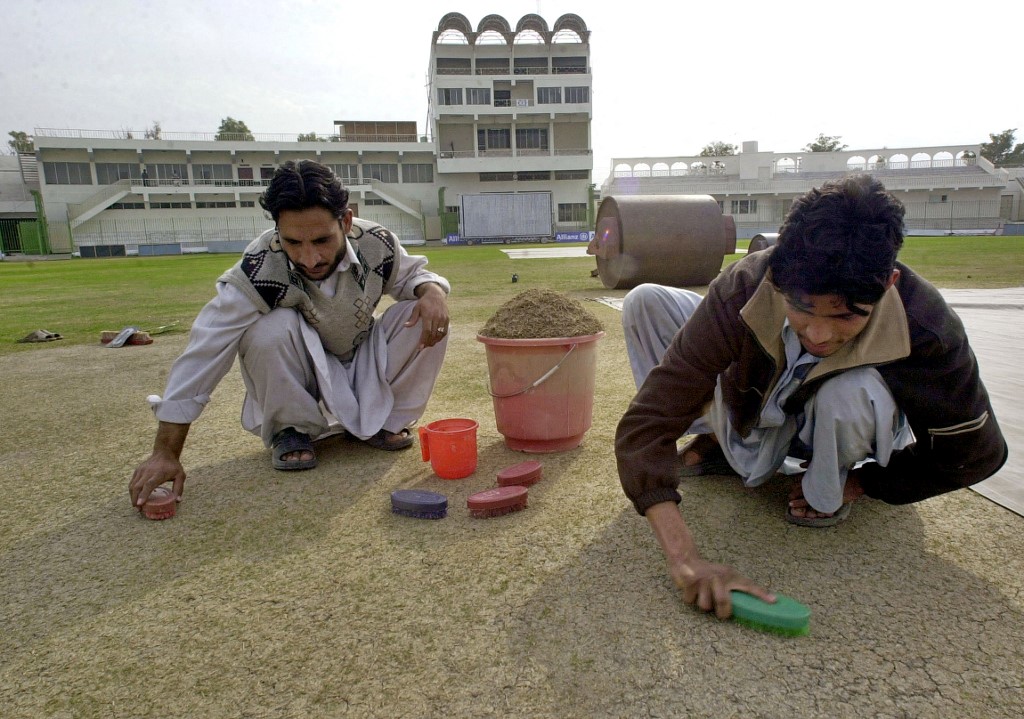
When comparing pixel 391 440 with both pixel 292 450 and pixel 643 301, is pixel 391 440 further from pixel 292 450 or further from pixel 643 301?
A: pixel 643 301

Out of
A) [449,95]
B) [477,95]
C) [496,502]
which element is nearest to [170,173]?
[449,95]

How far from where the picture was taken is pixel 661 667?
1.55 meters

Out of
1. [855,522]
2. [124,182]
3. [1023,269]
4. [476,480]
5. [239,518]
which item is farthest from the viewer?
[124,182]

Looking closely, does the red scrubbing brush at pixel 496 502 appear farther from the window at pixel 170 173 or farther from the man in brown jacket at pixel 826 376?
the window at pixel 170 173

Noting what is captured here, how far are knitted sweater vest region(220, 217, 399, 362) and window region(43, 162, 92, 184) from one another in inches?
1925

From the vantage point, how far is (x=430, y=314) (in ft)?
9.88

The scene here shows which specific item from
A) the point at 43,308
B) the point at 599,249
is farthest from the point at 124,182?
the point at 599,249

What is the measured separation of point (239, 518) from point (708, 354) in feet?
5.87

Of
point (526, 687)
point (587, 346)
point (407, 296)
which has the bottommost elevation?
point (526, 687)

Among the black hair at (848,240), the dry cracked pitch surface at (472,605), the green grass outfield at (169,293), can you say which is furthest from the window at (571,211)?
the black hair at (848,240)

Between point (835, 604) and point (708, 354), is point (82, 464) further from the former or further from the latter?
point (835, 604)

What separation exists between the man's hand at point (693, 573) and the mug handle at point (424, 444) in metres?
1.28

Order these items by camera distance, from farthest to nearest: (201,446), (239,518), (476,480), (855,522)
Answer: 1. (201,446)
2. (476,480)
3. (239,518)
4. (855,522)

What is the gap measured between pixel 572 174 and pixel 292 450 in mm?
45901
